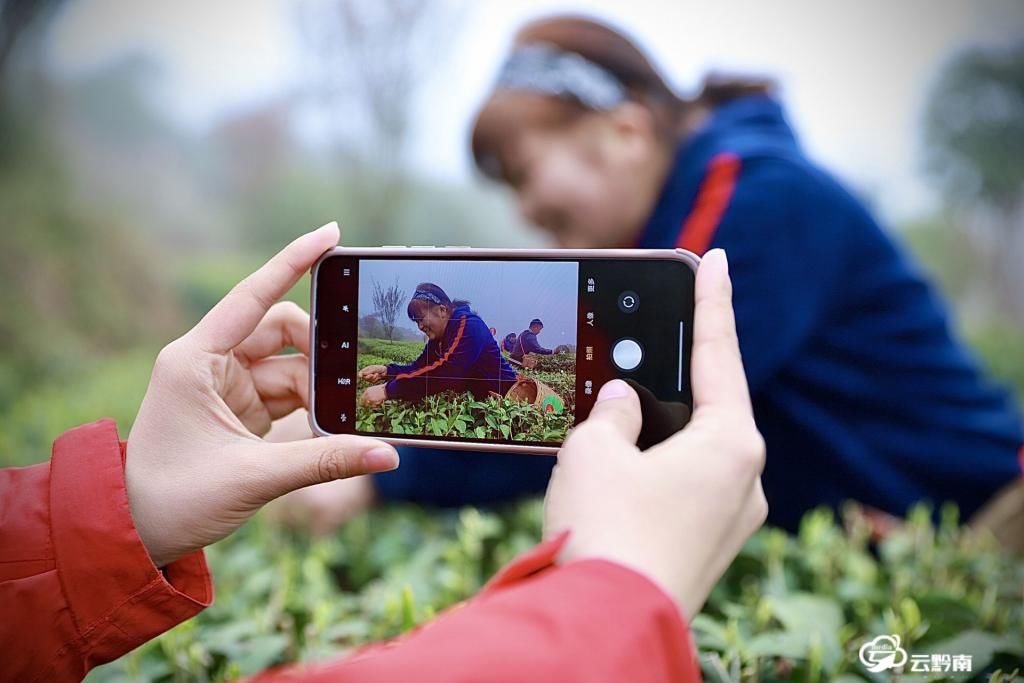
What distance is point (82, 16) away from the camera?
2594 mm

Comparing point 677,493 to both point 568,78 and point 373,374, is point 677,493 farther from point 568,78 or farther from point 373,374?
point 568,78

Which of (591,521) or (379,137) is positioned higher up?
(379,137)

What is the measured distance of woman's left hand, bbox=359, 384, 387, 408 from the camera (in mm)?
759

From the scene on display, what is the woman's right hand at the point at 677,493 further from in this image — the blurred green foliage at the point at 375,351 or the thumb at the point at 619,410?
the blurred green foliage at the point at 375,351

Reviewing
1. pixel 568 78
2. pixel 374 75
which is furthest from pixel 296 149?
pixel 568 78

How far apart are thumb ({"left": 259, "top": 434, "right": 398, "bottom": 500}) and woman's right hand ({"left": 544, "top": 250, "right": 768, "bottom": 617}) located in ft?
0.61

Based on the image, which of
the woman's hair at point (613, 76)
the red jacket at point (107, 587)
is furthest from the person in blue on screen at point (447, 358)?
the woman's hair at point (613, 76)

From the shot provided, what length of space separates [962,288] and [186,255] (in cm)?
270

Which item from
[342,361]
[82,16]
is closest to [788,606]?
[342,361]

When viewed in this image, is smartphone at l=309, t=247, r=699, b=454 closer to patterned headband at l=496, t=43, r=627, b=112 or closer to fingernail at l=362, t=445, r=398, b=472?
fingernail at l=362, t=445, r=398, b=472

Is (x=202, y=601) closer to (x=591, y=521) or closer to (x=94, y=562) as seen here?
(x=94, y=562)

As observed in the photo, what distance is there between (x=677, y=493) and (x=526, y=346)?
280 millimetres

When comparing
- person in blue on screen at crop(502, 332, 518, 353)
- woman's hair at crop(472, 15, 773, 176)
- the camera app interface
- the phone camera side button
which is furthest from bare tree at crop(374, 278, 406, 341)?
woman's hair at crop(472, 15, 773, 176)

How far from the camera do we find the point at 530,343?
0.72 metres
